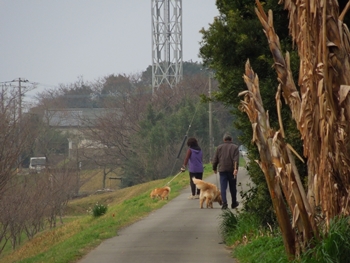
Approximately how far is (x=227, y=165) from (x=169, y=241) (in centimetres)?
431

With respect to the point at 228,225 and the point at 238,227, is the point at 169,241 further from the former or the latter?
the point at 238,227

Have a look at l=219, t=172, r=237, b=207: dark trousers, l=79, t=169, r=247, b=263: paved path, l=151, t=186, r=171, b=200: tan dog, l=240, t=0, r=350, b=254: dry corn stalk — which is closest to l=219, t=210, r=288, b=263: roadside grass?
l=79, t=169, r=247, b=263: paved path

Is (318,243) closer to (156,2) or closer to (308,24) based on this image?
(308,24)

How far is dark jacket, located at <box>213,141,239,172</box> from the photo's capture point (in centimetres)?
1791

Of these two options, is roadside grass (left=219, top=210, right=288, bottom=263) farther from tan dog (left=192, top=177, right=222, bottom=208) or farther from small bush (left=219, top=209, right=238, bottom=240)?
tan dog (left=192, top=177, right=222, bottom=208)

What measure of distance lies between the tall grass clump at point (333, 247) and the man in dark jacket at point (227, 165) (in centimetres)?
891

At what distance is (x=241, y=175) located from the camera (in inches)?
1366

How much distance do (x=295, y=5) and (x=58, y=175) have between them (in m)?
42.8

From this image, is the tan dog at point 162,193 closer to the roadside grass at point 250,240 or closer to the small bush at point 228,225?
the roadside grass at point 250,240

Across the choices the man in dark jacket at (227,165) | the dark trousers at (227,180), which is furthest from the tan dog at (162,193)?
the dark trousers at (227,180)

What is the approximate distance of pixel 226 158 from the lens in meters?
18.0

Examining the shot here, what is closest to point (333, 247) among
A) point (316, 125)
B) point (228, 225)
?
point (316, 125)

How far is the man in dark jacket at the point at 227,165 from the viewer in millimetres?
17906

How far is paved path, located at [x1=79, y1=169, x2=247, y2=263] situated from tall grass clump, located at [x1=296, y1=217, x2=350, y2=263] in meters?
2.83
